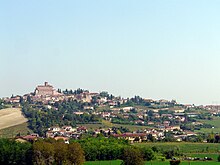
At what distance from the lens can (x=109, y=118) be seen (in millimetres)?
139250

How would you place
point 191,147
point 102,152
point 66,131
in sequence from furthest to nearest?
point 66,131 < point 191,147 < point 102,152

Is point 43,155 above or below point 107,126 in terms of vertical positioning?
below

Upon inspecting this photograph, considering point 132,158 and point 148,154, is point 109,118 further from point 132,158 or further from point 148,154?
point 132,158

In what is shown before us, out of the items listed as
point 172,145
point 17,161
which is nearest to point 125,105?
point 172,145

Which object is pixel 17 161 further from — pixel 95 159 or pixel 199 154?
pixel 199 154

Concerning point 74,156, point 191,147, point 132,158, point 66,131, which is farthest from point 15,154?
point 66,131

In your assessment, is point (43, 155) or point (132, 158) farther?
point (43, 155)

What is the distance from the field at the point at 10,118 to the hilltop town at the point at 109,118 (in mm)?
2153

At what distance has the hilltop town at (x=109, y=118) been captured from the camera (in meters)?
110

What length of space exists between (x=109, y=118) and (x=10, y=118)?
2612cm

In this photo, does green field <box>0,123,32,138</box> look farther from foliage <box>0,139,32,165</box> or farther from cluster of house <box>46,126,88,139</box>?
foliage <box>0,139,32,165</box>

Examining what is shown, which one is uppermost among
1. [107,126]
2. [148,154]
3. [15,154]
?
[107,126]

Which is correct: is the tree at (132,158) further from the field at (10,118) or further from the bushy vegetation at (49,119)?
the field at (10,118)

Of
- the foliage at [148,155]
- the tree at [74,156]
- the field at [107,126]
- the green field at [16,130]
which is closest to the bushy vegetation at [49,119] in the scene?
the green field at [16,130]
